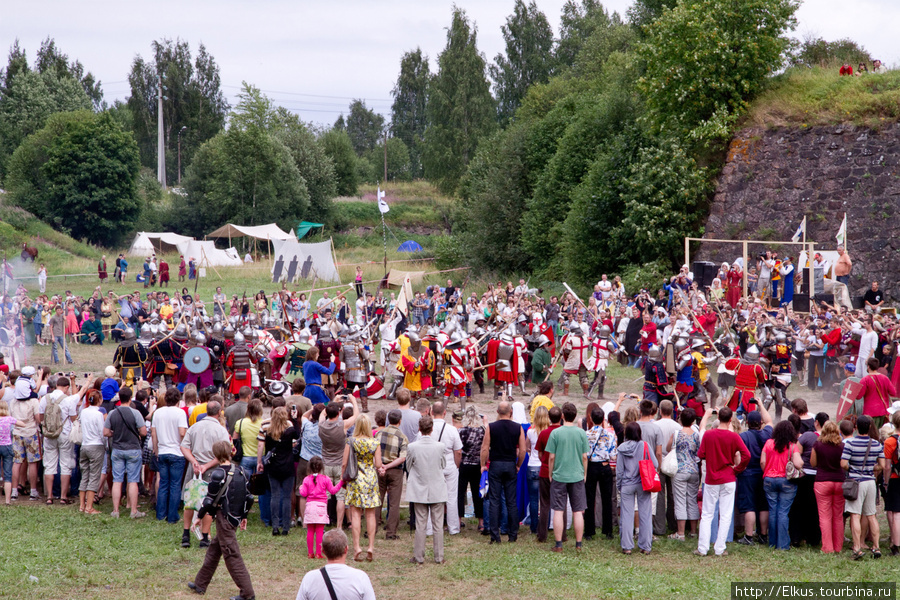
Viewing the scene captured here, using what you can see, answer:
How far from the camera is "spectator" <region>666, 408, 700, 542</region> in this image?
8477 millimetres

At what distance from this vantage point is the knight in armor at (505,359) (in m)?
15.5

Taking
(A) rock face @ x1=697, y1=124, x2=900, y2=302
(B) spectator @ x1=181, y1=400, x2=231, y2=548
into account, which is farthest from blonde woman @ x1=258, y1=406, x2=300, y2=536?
(A) rock face @ x1=697, y1=124, x2=900, y2=302

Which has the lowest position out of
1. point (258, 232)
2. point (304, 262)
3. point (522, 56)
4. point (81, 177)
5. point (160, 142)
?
point (304, 262)

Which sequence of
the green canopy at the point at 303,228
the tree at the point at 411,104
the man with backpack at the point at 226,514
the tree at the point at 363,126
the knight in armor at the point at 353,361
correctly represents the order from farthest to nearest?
the tree at the point at 363,126, the tree at the point at 411,104, the green canopy at the point at 303,228, the knight in armor at the point at 353,361, the man with backpack at the point at 226,514

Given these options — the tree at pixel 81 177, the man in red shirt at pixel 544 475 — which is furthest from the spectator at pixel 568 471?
the tree at pixel 81 177

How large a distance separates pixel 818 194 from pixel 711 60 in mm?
5381

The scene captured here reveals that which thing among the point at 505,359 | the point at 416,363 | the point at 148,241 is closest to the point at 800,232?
the point at 505,359

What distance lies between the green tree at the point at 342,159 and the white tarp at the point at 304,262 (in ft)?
97.0

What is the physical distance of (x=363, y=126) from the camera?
106 meters

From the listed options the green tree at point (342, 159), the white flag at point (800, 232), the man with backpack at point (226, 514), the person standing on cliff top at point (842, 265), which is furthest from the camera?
the green tree at point (342, 159)

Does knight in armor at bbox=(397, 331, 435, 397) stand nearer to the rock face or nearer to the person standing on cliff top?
the person standing on cliff top

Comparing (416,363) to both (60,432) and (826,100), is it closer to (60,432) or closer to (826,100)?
(60,432)

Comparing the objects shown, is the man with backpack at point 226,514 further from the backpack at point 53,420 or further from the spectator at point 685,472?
the spectator at point 685,472

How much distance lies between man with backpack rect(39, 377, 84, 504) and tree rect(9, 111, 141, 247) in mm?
42931
